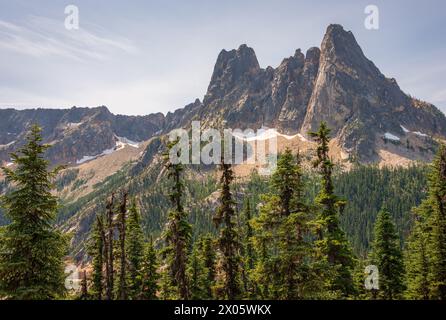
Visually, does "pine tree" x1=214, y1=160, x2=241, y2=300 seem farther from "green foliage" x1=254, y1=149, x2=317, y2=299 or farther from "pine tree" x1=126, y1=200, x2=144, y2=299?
"pine tree" x1=126, y1=200, x2=144, y2=299

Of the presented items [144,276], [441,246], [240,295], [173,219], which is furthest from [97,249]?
[441,246]

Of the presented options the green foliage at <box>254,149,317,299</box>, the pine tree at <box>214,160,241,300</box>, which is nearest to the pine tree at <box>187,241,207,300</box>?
the pine tree at <box>214,160,241,300</box>

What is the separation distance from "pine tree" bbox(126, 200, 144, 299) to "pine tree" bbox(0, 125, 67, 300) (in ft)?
70.6

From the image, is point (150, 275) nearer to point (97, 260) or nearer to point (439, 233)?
point (97, 260)

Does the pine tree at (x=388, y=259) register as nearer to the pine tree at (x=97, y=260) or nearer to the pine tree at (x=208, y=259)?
the pine tree at (x=208, y=259)

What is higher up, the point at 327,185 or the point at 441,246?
the point at 327,185

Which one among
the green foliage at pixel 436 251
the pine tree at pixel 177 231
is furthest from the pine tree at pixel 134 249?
the green foliage at pixel 436 251

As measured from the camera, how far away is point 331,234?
1164 inches

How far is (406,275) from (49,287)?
39320mm

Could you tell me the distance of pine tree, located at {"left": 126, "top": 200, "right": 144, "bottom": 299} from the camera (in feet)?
151

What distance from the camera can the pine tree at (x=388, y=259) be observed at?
40500 millimetres

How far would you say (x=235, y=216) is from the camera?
30.8 meters

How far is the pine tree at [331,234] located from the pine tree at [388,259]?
13187mm
